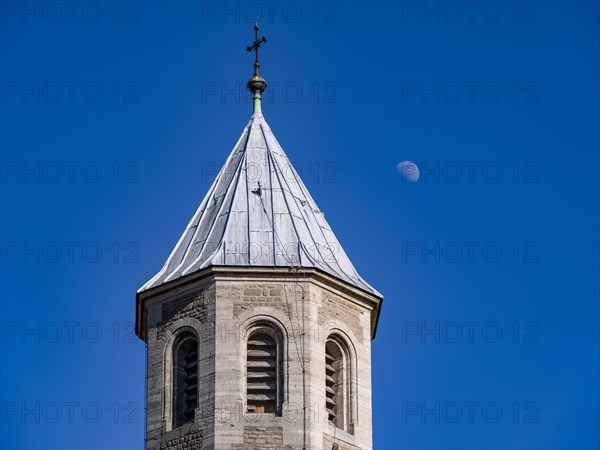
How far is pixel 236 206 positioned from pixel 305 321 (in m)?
Answer: 4.01

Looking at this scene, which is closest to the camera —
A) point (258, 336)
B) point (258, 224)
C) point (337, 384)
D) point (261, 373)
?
point (261, 373)

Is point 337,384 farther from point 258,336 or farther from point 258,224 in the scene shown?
point 258,224

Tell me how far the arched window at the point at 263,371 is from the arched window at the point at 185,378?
1168 millimetres

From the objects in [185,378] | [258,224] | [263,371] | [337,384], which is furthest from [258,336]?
[258,224]

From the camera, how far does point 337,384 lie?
178ft

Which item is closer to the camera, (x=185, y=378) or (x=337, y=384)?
(x=185, y=378)

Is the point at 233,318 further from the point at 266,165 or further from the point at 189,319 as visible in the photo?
the point at 266,165

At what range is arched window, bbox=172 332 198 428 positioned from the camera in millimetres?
53344

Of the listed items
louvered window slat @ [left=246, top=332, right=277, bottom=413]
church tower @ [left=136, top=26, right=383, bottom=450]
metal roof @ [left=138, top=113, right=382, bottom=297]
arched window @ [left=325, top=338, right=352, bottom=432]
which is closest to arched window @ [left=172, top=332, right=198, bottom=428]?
church tower @ [left=136, top=26, right=383, bottom=450]

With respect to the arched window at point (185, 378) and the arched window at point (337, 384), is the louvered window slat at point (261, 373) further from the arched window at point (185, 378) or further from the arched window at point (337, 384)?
the arched window at point (337, 384)

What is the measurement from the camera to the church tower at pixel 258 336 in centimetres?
5266

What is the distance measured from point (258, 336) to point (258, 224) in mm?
3141

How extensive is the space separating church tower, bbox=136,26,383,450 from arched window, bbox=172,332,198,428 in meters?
0.03

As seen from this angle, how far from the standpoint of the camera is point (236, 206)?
56.5m
